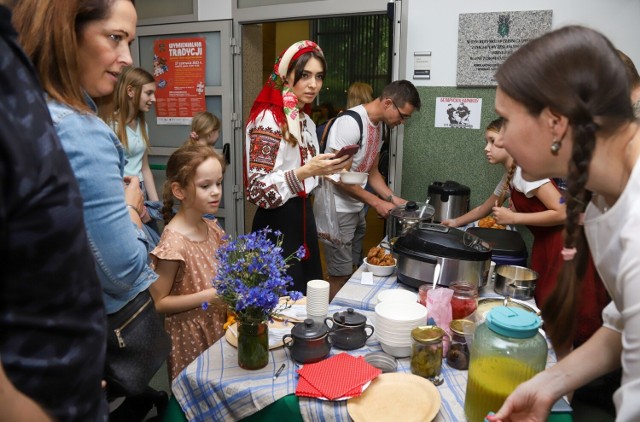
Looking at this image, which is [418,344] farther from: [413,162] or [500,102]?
[413,162]

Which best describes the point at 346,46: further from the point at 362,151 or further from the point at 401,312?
the point at 401,312

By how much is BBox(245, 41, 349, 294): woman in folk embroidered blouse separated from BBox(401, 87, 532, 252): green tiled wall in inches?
49.7

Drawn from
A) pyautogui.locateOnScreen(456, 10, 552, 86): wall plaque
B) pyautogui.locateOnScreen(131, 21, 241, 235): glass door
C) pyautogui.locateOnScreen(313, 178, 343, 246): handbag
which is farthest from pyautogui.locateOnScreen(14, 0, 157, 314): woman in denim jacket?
pyautogui.locateOnScreen(131, 21, 241, 235): glass door

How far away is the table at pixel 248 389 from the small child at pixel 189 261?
0.39 meters

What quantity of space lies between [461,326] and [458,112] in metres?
2.26

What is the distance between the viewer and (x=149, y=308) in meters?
1.23

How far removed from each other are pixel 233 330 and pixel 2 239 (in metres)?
1.00

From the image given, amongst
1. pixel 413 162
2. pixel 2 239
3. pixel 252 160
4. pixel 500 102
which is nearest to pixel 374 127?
pixel 413 162

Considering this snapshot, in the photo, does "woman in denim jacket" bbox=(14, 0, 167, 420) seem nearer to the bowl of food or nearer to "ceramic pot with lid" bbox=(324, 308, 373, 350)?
"ceramic pot with lid" bbox=(324, 308, 373, 350)

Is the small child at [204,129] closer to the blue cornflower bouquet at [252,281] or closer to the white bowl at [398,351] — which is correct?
the blue cornflower bouquet at [252,281]

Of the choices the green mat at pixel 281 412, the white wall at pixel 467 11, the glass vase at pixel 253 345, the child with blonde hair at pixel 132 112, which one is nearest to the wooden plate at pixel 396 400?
the green mat at pixel 281 412

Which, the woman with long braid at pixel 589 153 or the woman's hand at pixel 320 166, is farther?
the woman's hand at pixel 320 166

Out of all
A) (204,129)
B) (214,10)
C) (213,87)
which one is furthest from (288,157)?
(214,10)

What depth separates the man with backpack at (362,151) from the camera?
9.80 feet
